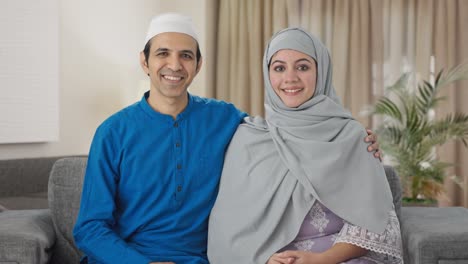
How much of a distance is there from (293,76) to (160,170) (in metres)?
0.53

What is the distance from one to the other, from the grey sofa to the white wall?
2.20 meters

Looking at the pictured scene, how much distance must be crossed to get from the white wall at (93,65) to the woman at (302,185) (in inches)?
110

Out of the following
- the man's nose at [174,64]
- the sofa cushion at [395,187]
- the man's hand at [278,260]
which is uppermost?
the man's nose at [174,64]

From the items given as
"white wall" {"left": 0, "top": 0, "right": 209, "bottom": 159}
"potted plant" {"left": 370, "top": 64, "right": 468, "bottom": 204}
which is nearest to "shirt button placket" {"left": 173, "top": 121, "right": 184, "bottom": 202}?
"white wall" {"left": 0, "top": 0, "right": 209, "bottom": 159}

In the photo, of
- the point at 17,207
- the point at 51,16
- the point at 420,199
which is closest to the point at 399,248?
the point at 17,207

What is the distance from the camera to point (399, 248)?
78.7 inches

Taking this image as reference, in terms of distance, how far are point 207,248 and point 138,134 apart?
45cm

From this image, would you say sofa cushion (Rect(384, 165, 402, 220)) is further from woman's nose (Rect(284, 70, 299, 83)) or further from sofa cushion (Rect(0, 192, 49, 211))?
sofa cushion (Rect(0, 192, 49, 211))

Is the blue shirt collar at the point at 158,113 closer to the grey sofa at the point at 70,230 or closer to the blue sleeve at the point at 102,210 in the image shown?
the blue sleeve at the point at 102,210

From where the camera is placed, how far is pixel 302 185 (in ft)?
6.61

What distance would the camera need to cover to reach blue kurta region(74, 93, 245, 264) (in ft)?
6.69

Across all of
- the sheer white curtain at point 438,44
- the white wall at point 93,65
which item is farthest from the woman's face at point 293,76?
the sheer white curtain at point 438,44

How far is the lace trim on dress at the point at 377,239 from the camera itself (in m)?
1.95

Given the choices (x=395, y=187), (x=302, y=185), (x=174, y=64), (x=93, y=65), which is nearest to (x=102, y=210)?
(x=174, y=64)
